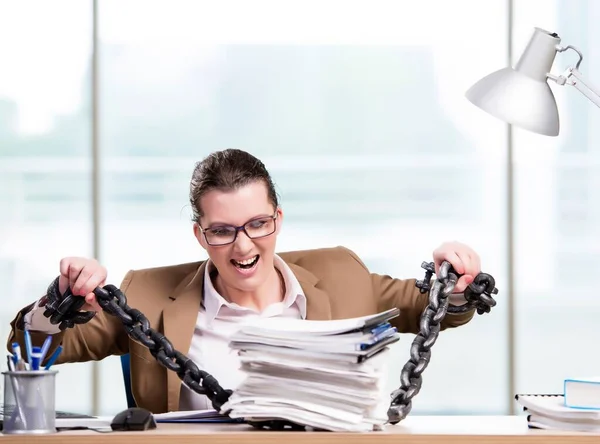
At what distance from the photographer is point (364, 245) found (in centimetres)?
552

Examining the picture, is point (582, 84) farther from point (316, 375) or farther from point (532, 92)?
point (316, 375)

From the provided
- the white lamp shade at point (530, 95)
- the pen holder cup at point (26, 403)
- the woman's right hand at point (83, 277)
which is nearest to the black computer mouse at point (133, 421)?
the pen holder cup at point (26, 403)

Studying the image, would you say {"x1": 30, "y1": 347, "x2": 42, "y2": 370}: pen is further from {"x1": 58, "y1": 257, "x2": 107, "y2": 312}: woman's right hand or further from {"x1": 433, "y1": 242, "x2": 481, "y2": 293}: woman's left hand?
{"x1": 433, "y1": 242, "x2": 481, "y2": 293}: woman's left hand

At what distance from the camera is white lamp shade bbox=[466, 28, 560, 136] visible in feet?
6.64

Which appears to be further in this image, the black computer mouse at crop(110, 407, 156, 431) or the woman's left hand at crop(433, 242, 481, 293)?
the woman's left hand at crop(433, 242, 481, 293)

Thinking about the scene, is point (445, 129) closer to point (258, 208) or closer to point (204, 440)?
point (258, 208)

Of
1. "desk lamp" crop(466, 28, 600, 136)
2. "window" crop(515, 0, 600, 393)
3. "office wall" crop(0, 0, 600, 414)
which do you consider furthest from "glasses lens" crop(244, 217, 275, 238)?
"window" crop(515, 0, 600, 393)

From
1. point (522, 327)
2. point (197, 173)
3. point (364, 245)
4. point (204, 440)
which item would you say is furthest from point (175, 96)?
point (204, 440)

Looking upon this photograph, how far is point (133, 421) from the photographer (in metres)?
1.71

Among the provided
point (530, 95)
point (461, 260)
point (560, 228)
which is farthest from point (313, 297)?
point (560, 228)

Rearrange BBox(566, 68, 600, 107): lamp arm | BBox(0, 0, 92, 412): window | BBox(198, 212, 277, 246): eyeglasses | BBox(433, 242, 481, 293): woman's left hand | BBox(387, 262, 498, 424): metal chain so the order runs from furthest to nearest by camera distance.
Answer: BBox(0, 0, 92, 412): window
BBox(198, 212, 277, 246): eyeglasses
BBox(433, 242, 481, 293): woman's left hand
BBox(566, 68, 600, 107): lamp arm
BBox(387, 262, 498, 424): metal chain

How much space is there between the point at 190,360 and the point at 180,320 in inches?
24.4

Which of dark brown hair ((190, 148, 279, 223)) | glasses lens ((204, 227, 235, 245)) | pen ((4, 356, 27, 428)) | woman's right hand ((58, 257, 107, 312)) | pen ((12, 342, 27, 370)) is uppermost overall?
dark brown hair ((190, 148, 279, 223))

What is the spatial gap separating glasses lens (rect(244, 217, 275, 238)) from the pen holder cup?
0.81 meters
